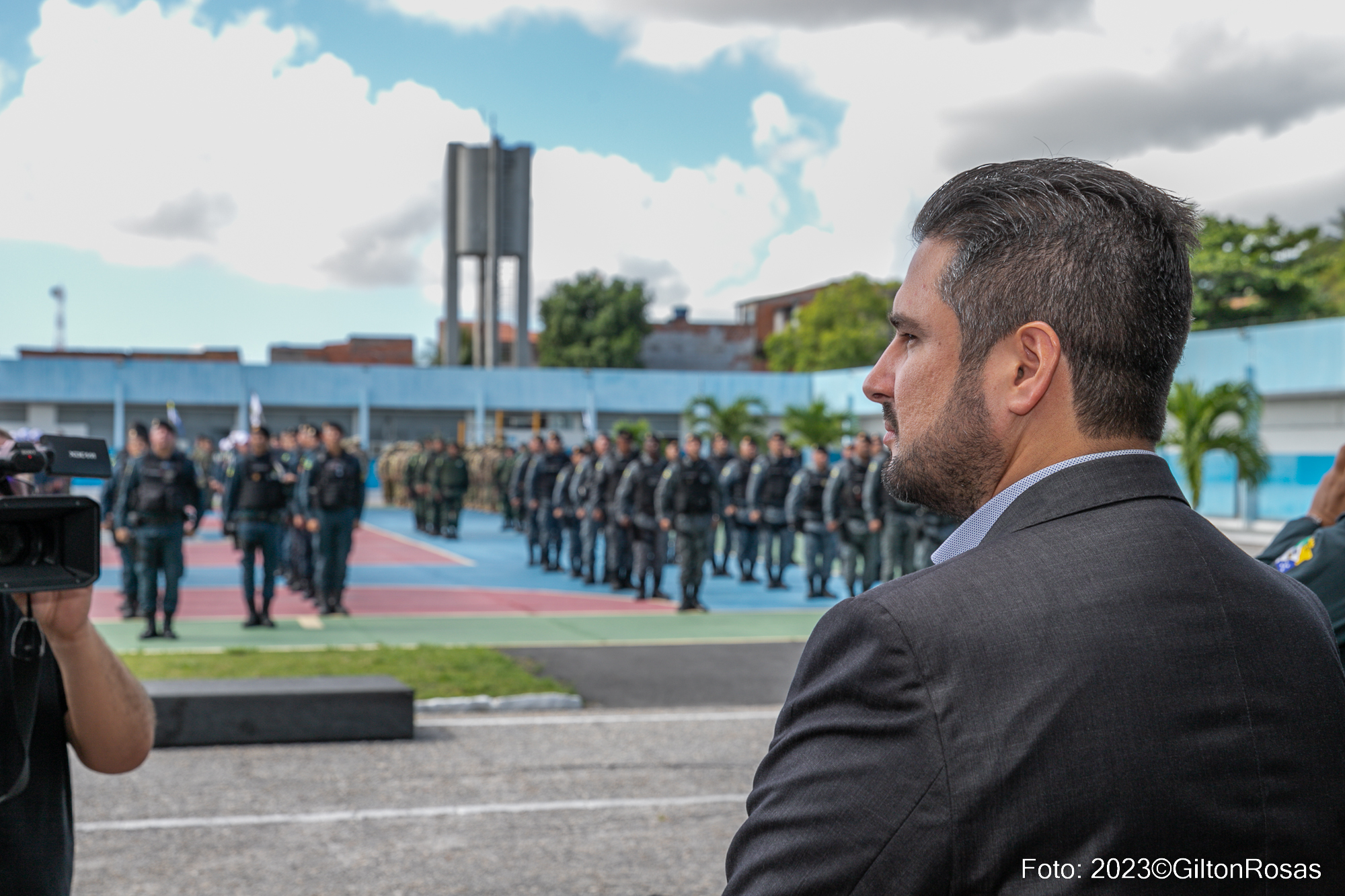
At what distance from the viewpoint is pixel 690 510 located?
51.2 feet

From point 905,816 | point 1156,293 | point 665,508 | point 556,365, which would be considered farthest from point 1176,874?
point 556,365

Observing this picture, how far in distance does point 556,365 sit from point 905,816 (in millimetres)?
68878

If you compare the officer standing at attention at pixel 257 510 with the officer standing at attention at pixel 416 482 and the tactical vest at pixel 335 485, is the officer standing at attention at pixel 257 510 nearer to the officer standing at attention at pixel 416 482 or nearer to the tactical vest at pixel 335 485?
the tactical vest at pixel 335 485

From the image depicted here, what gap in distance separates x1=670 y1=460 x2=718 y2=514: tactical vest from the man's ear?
14.3 metres

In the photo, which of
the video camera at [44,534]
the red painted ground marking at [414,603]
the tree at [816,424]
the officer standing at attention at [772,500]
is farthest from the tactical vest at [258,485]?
the tree at [816,424]

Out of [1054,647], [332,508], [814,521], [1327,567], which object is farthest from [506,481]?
[1054,647]

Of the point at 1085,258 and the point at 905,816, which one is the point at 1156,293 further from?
the point at 905,816

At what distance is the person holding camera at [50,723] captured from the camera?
6.64ft

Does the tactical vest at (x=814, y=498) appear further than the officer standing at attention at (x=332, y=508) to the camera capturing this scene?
Yes

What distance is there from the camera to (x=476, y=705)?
344 inches

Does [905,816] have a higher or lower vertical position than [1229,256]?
lower

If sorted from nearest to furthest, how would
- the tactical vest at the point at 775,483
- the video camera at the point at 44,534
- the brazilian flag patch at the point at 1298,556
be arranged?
the video camera at the point at 44,534
the brazilian flag patch at the point at 1298,556
the tactical vest at the point at 775,483

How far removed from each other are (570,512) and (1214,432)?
43.2ft

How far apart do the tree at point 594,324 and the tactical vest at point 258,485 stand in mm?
54132
